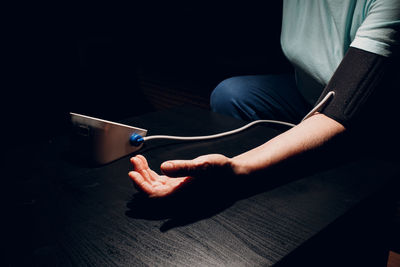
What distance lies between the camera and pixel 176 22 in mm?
2176

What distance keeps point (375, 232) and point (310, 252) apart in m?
0.31

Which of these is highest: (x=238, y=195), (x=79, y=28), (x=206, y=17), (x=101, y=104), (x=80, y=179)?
(x=206, y=17)

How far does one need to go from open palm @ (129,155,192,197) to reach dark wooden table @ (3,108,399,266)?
2 centimetres

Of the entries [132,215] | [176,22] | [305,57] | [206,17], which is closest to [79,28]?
[176,22]

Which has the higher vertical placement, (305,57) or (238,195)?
(305,57)

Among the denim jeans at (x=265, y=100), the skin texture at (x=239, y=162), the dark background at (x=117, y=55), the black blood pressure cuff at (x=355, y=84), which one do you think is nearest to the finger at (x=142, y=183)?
the skin texture at (x=239, y=162)

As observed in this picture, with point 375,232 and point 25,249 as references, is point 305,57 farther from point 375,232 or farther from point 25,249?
point 25,249

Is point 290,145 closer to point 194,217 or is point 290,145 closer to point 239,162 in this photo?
point 239,162

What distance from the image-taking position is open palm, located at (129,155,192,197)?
18.3 inches

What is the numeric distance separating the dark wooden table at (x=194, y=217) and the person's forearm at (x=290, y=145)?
4 centimetres

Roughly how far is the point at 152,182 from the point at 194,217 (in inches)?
3.9

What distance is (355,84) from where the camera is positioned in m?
0.60

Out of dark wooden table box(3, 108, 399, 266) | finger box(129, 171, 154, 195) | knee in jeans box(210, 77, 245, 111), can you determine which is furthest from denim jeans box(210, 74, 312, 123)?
finger box(129, 171, 154, 195)

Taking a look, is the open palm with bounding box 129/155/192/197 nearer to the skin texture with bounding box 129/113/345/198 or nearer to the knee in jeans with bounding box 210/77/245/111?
the skin texture with bounding box 129/113/345/198
